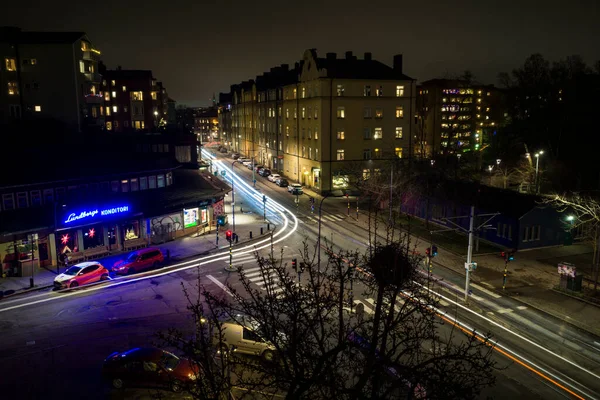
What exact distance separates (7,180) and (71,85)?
30.9m

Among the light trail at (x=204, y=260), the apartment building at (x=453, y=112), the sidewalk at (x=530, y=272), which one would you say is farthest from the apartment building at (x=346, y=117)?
the apartment building at (x=453, y=112)

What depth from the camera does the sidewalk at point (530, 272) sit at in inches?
932

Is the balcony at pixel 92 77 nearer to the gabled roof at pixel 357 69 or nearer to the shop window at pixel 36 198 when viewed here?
the gabled roof at pixel 357 69

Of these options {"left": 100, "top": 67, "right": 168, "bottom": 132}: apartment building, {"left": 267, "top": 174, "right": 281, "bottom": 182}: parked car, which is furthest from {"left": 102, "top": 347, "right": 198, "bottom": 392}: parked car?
{"left": 100, "top": 67, "right": 168, "bottom": 132}: apartment building

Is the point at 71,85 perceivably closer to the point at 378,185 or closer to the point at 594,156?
the point at 378,185

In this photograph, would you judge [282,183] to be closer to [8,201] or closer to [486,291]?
[8,201]

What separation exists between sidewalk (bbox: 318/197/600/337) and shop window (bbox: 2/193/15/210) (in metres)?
27.5

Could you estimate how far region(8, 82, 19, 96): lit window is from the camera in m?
56.2

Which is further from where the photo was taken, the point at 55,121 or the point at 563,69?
the point at 563,69

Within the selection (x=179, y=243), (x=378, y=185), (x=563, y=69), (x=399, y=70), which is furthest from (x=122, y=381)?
(x=563, y=69)

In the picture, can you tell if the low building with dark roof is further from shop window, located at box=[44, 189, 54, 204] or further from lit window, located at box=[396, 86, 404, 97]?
shop window, located at box=[44, 189, 54, 204]

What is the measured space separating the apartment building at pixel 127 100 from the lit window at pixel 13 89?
1063 inches

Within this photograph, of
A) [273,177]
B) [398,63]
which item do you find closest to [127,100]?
[273,177]

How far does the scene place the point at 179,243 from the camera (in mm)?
37719
